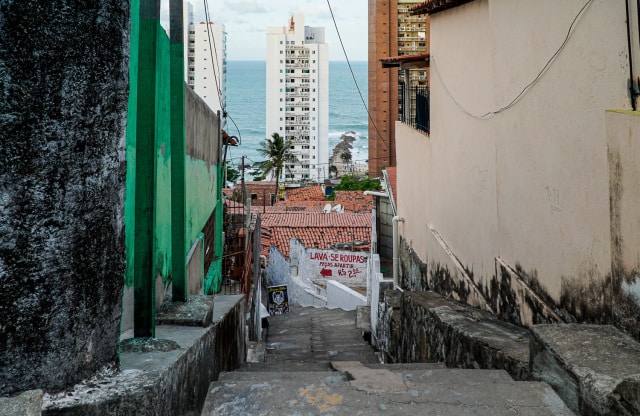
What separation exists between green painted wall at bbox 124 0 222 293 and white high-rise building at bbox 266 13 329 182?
97366 millimetres

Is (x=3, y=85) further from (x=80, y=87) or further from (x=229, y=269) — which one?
(x=229, y=269)

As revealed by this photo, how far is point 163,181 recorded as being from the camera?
5586 mm

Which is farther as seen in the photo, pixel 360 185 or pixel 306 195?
pixel 360 185

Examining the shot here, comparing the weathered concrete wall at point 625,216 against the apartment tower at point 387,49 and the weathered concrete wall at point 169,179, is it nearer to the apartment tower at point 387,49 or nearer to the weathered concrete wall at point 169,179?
the weathered concrete wall at point 169,179

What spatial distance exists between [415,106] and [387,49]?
50.8 m

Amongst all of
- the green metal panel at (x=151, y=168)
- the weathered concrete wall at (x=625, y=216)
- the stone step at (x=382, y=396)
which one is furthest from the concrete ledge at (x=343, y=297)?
the stone step at (x=382, y=396)

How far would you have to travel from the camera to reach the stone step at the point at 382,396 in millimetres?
3082

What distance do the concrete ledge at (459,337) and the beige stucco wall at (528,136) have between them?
1.95 feet

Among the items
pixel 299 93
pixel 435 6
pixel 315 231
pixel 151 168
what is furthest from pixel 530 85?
pixel 299 93

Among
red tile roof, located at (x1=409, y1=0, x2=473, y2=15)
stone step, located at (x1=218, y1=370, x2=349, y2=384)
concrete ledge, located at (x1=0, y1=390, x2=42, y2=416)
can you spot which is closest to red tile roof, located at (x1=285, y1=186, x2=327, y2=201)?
red tile roof, located at (x1=409, y1=0, x2=473, y2=15)

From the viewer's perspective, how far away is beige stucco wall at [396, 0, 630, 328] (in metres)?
4.50

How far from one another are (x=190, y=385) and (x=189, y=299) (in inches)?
52.6

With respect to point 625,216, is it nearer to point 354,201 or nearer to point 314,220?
point 314,220

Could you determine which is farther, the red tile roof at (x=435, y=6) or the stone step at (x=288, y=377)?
the red tile roof at (x=435, y=6)
